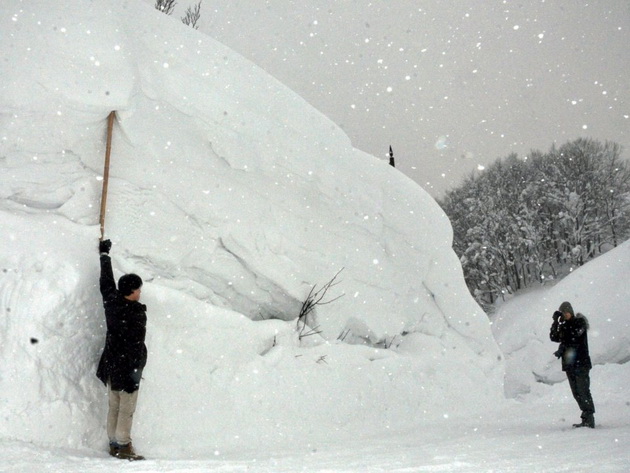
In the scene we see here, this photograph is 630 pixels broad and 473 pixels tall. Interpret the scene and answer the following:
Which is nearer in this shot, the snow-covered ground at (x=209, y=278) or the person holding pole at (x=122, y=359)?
the person holding pole at (x=122, y=359)

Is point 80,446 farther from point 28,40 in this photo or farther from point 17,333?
point 28,40

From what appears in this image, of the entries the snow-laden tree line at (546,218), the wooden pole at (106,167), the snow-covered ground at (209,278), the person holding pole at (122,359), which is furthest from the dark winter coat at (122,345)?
the snow-laden tree line at (546,218)

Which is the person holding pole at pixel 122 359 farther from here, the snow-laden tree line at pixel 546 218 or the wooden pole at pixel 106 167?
the snow-laden tree line at pixel 546 218

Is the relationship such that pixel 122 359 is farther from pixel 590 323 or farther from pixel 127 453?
pixel 590 323

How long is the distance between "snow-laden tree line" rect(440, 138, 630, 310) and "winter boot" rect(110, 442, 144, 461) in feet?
87.2

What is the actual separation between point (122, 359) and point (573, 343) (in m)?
4.93

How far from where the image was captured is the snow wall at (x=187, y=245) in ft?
12.7

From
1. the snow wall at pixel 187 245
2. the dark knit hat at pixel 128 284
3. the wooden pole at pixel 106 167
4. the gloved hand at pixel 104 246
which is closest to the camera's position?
the dark knit hat at pixel 128 284

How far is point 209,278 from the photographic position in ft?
17.4

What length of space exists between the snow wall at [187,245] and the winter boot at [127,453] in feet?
0.84

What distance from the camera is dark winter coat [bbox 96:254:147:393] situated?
3.55 m

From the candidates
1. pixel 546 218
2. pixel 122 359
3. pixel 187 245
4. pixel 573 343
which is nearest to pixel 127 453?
pixel 122 359

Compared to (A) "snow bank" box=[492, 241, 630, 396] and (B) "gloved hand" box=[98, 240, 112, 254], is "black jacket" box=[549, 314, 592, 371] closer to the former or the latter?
(B) "gloved hand" box=[98, 240, 112, 254]

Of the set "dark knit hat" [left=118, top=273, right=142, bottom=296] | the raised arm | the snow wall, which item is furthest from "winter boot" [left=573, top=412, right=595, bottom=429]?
the raised arm
